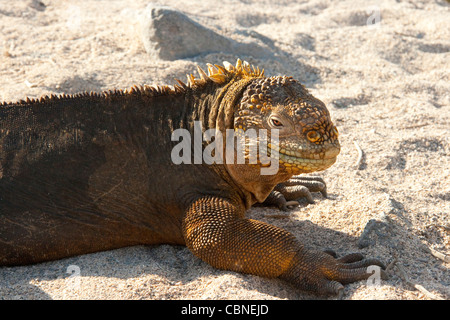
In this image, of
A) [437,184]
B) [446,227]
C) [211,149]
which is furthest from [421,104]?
[211,149]

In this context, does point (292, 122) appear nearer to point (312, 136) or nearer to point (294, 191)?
point (312, 136)

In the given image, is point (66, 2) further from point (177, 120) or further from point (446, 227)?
point (446, 227)

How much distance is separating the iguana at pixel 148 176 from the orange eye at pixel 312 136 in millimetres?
88

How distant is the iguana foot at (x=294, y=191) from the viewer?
5.31 meters

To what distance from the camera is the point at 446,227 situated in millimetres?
4746

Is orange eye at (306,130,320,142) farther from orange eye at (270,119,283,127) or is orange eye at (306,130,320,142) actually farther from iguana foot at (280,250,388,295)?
iguana foot at (280,250,388,295)

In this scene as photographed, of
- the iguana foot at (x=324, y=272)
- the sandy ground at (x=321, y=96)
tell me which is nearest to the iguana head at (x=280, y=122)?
the iguana foot at (x=324, y=272)

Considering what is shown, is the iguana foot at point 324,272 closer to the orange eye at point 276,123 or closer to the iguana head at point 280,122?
the iguana head at point 280,122

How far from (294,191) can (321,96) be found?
2.67 metres

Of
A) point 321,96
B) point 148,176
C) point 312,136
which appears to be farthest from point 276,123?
point 321,96

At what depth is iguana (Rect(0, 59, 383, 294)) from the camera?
412 cm

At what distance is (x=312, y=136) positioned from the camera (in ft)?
13.3

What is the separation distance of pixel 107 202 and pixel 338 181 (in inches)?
98.0

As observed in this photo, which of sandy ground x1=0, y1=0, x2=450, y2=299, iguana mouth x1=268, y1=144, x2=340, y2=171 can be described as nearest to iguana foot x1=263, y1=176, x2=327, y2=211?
sandy ground x1=0, y1=0, x2=450, y2=299
